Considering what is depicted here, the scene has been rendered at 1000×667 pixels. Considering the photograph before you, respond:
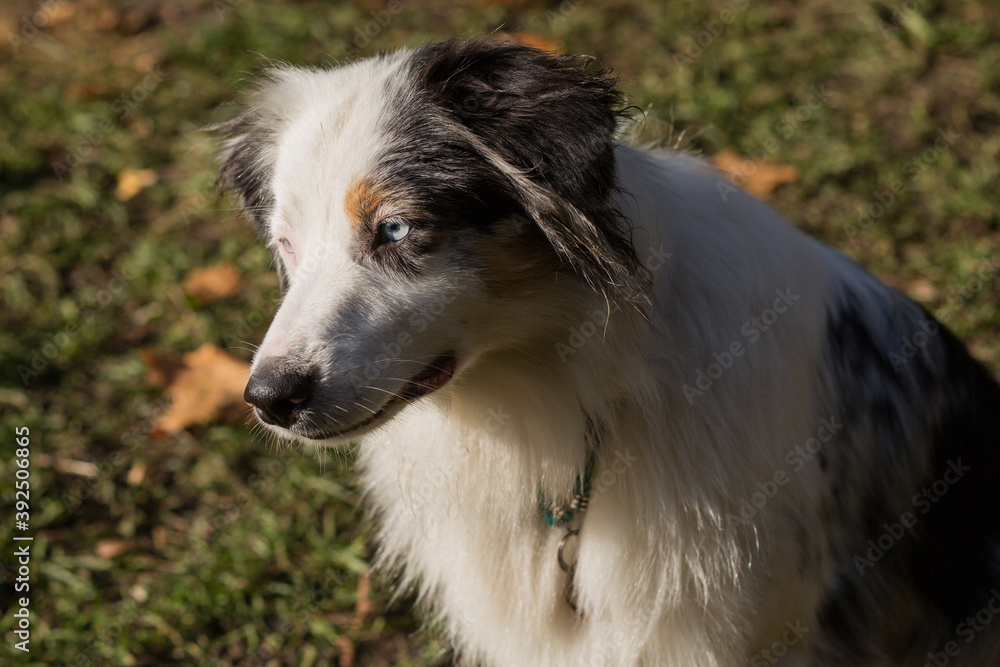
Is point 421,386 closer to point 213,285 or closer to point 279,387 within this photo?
point 279,387

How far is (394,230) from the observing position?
2086 millimetres

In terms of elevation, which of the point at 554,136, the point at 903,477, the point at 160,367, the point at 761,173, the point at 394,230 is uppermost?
the point at 554,136

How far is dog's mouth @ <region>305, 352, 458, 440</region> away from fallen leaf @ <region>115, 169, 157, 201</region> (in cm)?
359

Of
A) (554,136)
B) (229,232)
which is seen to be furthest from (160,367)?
(554,136)

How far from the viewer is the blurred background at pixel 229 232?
3.39 m

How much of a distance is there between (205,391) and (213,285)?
0.71m

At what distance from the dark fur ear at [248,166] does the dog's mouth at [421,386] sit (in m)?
0.79

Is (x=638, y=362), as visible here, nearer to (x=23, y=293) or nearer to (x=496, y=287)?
(x=496, y=287)

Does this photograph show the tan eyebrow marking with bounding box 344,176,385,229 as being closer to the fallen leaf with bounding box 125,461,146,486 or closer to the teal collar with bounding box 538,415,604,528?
the teal collar with bounding box 538,415,604,528

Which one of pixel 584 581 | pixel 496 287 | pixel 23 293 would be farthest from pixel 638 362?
pixel 23 293

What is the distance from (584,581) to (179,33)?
507cm

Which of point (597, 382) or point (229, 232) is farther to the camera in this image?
point (229, 232)

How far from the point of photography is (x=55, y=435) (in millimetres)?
3984

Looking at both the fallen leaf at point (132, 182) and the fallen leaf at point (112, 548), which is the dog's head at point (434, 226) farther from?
the fallen leaf at point (132, 182)
